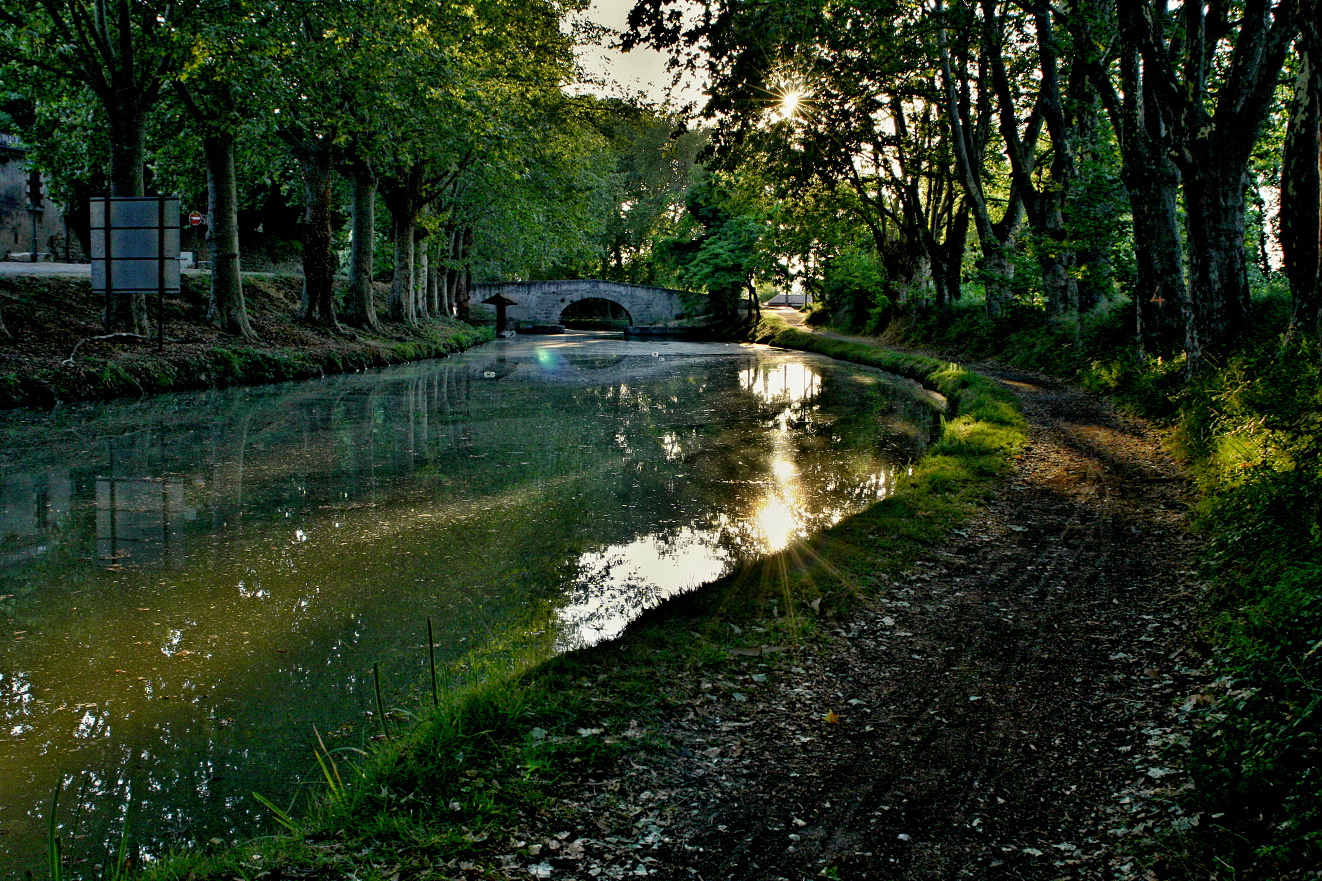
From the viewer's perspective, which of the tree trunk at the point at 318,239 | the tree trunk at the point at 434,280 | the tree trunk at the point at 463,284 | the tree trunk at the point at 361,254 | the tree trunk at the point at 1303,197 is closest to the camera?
the tree trunk at the point at 1303,197

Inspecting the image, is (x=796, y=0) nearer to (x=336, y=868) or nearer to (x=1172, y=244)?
(x=1172, y=244)

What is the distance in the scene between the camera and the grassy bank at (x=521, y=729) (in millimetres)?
3316

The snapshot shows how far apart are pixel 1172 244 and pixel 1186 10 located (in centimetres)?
339

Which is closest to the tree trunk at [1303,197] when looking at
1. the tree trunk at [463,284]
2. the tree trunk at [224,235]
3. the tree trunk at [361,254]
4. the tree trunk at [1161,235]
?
the tree trunk at [1161,235]

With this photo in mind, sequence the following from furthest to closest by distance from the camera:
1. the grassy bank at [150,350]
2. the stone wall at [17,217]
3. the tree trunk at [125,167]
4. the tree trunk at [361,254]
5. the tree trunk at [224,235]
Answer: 1. the stone wall at [17,217]
2. the tree trunk at [361,254]
3. the tree trunk at [224,235]
4. the tree trunk at [125,167]
5. the grassy bank at [150,350]

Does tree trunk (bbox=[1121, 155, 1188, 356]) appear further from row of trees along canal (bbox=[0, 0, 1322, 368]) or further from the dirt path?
the dirt path

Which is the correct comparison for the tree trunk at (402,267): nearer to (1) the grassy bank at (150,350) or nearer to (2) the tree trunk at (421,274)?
(1) the grassy bank at (150,350)

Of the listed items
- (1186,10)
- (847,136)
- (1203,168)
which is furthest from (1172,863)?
(847,136)

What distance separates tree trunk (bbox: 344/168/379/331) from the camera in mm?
26812

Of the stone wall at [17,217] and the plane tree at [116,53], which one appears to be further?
the stone wall at [17,217]

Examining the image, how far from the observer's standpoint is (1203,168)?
37.1 ft

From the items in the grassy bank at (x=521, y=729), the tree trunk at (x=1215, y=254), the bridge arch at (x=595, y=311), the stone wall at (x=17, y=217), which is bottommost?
the grassy bank at (x=521, y=729)

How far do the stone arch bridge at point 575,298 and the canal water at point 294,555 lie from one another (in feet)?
173

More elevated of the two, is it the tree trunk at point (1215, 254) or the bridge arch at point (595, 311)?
the bridge arch at point (595, 311)
